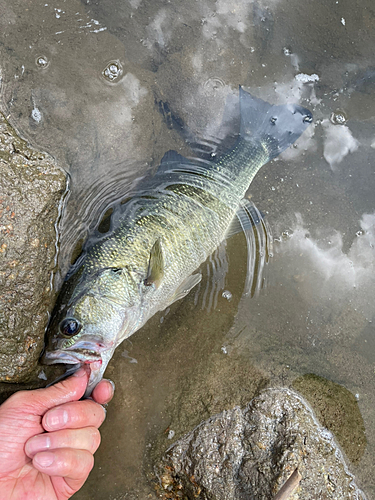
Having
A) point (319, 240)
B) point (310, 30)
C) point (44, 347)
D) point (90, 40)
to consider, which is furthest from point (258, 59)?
point (44, 347)

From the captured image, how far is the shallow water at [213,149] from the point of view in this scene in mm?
3191

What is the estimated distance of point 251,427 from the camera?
2.90 meters

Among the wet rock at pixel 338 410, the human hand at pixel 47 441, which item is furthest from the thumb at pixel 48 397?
the wet rock at pixel 338 410

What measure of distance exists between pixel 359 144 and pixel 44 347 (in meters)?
3.69

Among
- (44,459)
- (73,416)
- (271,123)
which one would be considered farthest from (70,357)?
(271,123)

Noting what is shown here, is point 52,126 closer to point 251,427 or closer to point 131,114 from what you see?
point 131,114

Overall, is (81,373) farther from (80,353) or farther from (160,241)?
(160,241)

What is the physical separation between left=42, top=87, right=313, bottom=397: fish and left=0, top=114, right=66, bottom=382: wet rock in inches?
6.2

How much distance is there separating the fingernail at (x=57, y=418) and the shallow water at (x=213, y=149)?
821 mm

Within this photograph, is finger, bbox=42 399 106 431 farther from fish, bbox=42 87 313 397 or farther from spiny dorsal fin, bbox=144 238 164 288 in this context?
spiny dorsal fin, bbox=144 238 164 288

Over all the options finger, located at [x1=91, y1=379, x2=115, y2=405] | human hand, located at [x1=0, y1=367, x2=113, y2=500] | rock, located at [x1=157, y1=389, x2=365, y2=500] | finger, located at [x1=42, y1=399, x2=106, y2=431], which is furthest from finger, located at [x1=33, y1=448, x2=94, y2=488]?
rock, located at [x1=157, y1=389, x2=365, y2=500]

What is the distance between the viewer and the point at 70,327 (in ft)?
8.61

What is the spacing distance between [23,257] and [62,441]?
A: 142 cm

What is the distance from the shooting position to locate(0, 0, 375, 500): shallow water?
10.5ft
